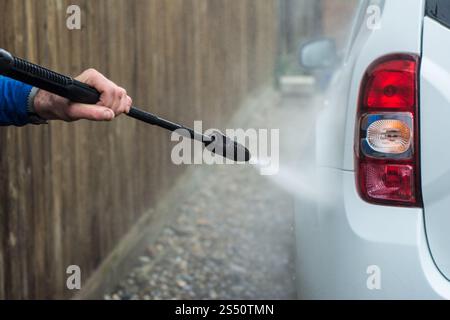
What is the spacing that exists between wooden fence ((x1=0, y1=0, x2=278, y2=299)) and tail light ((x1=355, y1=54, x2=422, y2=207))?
62.4 inches

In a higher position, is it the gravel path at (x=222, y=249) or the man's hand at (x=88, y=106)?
the man's hand at (x=88, y=106)

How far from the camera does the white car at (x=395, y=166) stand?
2543 mm

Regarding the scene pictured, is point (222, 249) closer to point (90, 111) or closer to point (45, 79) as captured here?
point (90, 111)

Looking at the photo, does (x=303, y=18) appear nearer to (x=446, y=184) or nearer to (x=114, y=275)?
(x=114, y=275)

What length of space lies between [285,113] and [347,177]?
829 centimetres

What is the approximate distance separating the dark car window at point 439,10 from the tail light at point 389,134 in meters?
0.17

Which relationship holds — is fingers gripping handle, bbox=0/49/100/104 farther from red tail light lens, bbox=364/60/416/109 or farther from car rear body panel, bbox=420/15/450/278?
car rear body panel, bbox=420/15/450/278

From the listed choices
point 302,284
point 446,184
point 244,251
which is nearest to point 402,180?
point 446,184

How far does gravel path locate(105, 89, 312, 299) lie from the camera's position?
4.86 metres

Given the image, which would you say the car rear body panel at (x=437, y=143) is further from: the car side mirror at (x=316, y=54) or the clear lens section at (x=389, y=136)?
the car side mirror at (x=316, y=54)

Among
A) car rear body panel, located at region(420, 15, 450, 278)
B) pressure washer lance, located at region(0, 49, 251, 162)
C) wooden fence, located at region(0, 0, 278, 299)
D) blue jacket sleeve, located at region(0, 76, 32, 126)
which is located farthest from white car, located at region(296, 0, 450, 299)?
wooden fence, located at region(0, 0, 278, 299)

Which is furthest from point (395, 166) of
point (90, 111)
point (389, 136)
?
point (90, 111)

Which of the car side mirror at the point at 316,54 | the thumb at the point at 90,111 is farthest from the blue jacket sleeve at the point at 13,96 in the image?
the car side mirror at the point at 316,54
